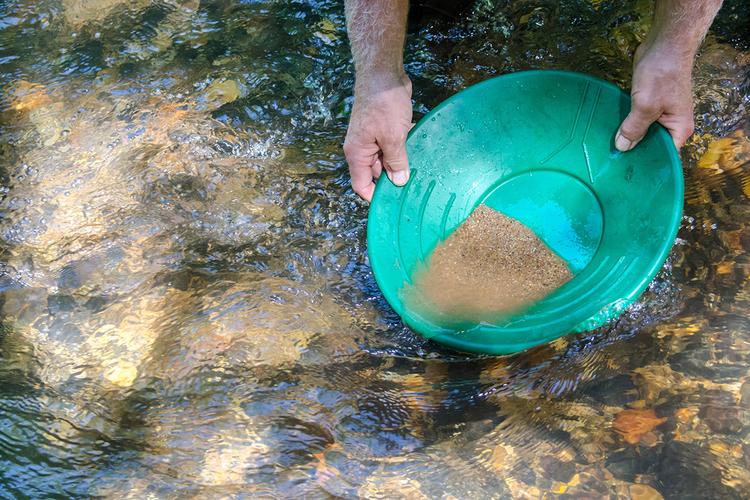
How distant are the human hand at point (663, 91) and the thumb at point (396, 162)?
2.00 ft

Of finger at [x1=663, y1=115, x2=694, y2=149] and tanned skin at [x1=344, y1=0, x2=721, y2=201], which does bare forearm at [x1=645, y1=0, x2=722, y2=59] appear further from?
finger at [x1=663, y1=115, x2=694, y2=149]

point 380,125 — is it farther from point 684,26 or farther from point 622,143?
point 684,26

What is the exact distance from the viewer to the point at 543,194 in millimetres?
2082

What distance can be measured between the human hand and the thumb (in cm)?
61

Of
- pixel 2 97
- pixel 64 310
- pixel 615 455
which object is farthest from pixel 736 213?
pixel 2 97

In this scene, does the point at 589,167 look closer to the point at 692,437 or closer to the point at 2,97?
the point at 692,437

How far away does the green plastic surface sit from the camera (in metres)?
1.77

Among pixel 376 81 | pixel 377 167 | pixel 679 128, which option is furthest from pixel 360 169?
pixel 679 128

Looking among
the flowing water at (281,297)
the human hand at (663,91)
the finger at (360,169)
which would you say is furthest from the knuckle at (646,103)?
the finger at (360,169)

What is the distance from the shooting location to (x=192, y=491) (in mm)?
1768

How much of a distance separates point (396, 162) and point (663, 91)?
2.33 ft

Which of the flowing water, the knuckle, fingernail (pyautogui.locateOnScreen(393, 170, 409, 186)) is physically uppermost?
the knuckle

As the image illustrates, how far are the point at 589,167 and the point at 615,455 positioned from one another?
832mm

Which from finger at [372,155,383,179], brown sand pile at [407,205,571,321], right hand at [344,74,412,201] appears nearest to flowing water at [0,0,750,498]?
brown sand pile at [407,205,571,321]
